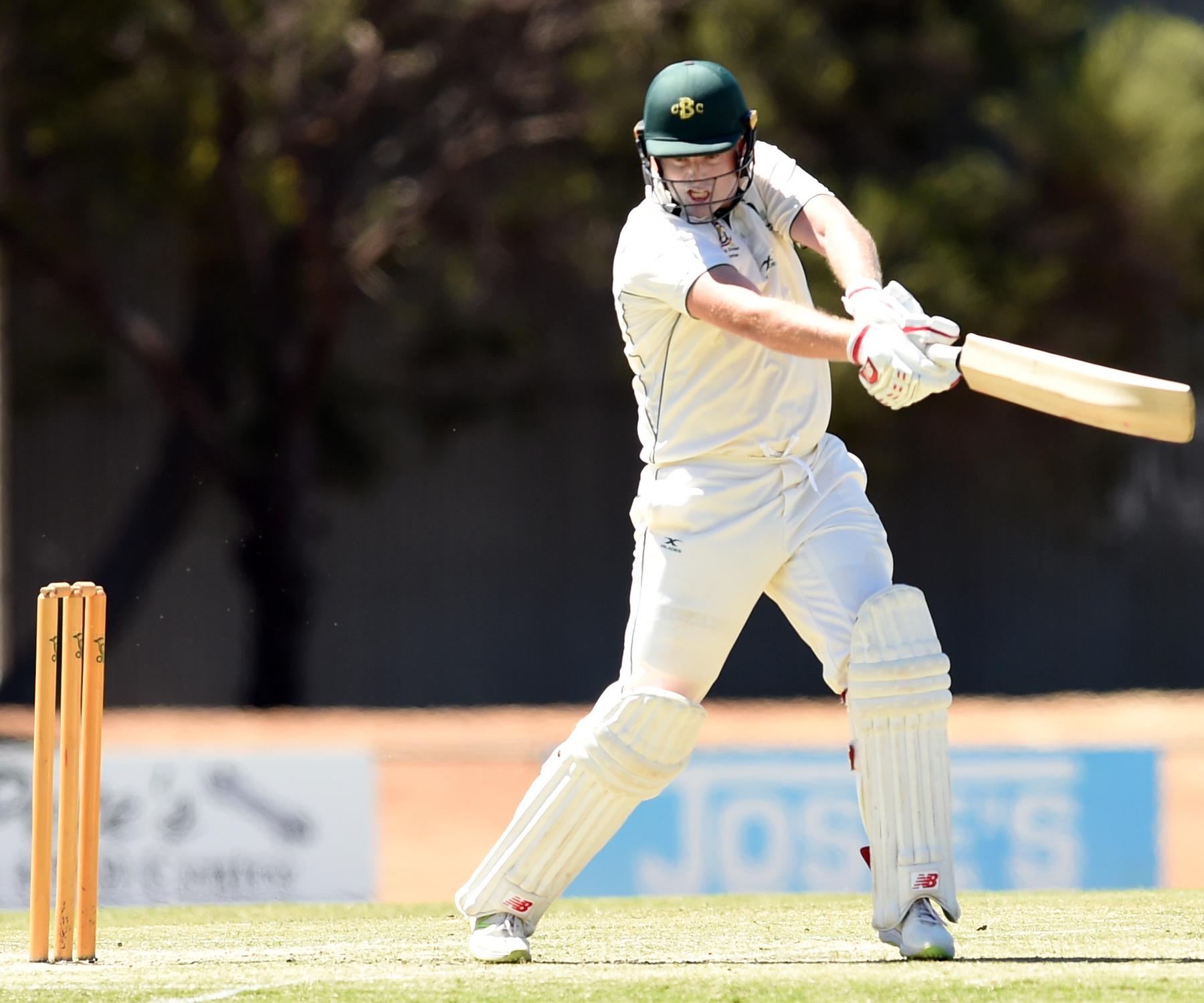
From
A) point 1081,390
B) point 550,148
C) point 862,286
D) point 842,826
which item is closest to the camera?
point 1081,390

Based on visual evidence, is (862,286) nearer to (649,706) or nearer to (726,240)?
(726,240)

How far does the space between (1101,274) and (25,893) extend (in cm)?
908

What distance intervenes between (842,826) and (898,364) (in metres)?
4.48

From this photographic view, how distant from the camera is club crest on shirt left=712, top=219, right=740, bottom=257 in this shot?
3543 millimetres

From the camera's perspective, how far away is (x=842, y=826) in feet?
24.1

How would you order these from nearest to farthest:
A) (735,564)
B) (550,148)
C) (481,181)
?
1. (735,564)
2. (550,148)
3. (481,181)

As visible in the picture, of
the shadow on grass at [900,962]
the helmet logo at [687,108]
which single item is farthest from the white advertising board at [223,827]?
the helmet logo at [687,108]

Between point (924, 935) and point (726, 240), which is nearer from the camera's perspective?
point (924, 935)

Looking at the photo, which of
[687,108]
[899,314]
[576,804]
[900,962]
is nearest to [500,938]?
[576,804]

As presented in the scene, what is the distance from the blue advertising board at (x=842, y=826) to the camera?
7.25 metres

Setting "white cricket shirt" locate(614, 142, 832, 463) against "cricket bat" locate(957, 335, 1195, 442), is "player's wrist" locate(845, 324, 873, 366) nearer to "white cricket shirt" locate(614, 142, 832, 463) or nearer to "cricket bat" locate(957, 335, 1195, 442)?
"cricket bat" locate(957, 335, 1195, 442)

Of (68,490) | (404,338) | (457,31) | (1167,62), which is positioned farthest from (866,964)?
(68,490)

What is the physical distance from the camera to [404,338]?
15.8 meters

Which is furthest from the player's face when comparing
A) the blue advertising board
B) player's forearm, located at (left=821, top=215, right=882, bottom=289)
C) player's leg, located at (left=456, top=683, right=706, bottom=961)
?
the blue advertising board
